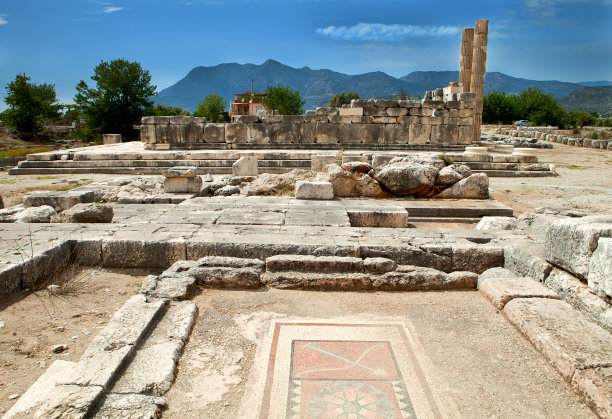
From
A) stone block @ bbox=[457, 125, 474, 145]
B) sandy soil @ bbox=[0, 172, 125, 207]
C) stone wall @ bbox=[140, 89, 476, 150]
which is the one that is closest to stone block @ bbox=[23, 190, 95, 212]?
sandy soil @ bbox=[0, 172, 125, 207]

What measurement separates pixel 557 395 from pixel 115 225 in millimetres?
6049

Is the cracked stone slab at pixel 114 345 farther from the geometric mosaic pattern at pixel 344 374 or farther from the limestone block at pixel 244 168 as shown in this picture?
the limestone block at pixel 244 168

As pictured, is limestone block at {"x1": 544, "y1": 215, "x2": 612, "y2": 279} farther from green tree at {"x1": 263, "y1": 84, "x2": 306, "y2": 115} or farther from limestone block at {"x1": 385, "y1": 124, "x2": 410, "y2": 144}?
green tree at {"x1": 263, "y1": 84, "x2": 306, "y2": 115}

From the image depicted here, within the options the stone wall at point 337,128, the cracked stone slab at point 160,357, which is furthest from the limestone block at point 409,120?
the cracked stone slab at point 160,357

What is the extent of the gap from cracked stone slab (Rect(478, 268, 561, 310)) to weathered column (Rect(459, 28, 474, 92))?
1982 centimetres

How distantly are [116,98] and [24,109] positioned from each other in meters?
8.48

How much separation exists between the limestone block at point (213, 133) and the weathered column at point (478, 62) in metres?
12.1

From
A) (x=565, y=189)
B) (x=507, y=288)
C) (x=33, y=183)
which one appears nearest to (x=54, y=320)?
(x=507, y=288)

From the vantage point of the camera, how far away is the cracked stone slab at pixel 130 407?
273 cm

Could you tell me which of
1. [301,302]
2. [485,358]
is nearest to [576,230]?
[485,358]

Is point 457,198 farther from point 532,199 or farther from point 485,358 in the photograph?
point 485,358

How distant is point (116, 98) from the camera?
3831cm

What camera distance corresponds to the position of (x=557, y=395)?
10.2 feet

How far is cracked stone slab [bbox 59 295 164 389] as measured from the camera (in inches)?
119
